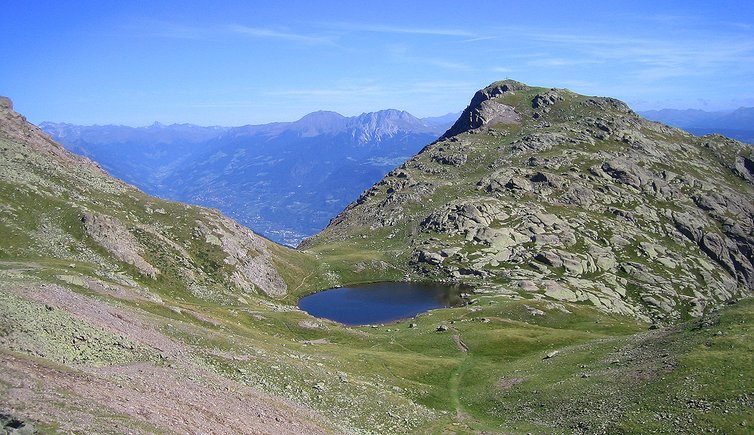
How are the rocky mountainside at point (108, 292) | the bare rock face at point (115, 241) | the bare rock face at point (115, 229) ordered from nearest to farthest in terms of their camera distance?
1. the rocky mountainside at point (108, 292)
2. the bare rock face at point (115, 229)
3. the bare rock face at point (115, 241)

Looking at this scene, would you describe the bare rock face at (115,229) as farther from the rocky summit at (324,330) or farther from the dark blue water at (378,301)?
the dark blue water at (378,301)

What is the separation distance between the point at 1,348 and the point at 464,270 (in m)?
139

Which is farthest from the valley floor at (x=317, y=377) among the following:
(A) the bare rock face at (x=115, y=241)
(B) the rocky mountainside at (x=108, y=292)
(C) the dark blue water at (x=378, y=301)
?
(C) the dark blue water at (x=378, y=301)

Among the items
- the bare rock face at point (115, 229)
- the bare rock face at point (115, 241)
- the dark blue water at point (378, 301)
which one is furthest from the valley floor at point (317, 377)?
the dark blue water at point (378, 301)

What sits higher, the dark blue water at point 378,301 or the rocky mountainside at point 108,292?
the rocky mountainside at point 108,292

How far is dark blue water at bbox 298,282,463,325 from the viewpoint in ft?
402

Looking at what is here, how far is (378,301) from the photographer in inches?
5418

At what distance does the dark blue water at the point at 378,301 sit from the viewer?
12243 cm

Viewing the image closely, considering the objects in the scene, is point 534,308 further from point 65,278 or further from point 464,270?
point 65,278

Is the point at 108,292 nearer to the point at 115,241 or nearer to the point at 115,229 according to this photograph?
the point at 115,241

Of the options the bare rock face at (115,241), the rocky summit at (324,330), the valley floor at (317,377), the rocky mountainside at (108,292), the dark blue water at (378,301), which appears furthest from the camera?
the dark blue water at (378,301)

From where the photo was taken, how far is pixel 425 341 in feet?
282

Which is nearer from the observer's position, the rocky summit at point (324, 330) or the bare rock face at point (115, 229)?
the rocky summit at point (324, 330)

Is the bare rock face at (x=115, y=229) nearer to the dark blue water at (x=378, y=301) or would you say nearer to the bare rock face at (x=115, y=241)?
the bare rock face at (x=115, y=241)
